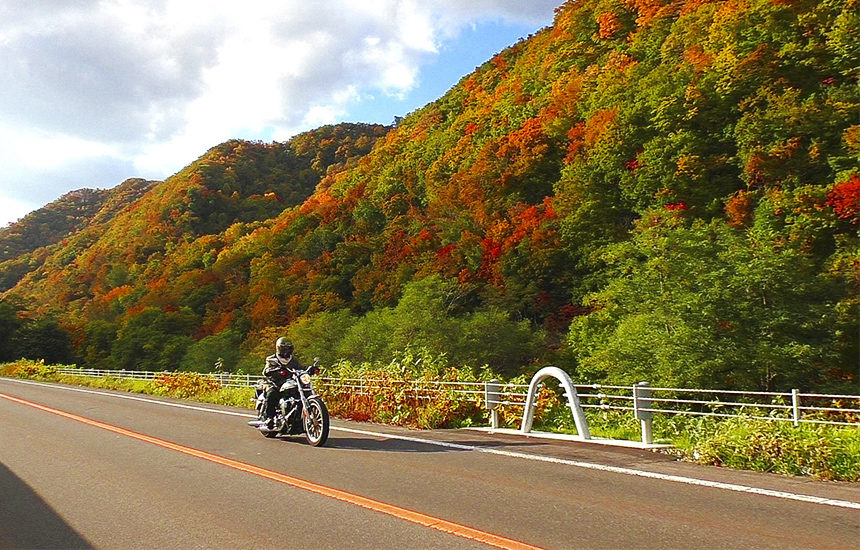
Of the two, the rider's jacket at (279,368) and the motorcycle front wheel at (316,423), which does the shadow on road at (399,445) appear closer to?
the motorcycle front wheel at (316,423)

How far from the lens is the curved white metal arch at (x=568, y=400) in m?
10.1

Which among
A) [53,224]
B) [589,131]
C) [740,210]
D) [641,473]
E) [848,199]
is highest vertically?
[53,224]

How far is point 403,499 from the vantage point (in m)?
6.30

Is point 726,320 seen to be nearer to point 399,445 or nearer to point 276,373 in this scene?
point 399,445

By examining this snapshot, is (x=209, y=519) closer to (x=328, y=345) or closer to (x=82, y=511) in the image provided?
(x=82, y=511)

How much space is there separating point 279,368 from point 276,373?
107 millimetres

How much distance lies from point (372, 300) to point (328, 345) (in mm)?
12099

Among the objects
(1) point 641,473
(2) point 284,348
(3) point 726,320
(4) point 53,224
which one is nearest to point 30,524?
(2) point 284,348

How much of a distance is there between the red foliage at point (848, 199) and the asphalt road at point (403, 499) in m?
28.3

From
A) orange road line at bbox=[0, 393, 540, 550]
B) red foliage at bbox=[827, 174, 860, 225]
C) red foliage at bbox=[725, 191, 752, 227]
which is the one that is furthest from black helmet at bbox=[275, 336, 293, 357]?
red foliage at bbox=[725, 191, 752, 227]

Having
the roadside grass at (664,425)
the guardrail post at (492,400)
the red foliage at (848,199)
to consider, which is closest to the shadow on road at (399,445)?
the guardrail post at (492,400)

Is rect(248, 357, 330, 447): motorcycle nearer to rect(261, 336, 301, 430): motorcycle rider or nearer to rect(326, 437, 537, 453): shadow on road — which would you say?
rect(261, 336, 301, 430): motorcycle rider

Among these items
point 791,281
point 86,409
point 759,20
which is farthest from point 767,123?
point 86,409

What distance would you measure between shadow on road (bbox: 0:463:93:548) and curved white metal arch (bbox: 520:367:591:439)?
6.96 meters
